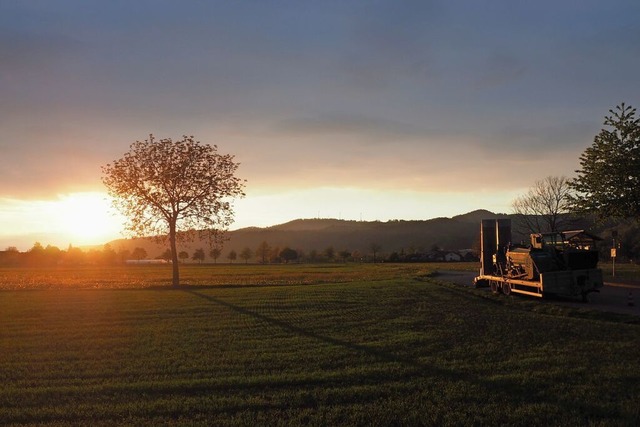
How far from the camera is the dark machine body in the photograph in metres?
22.7

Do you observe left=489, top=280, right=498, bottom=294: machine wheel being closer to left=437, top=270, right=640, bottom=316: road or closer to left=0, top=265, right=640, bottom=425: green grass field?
left=437, top=270, right=640, bottom=316: road

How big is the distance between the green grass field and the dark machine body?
366 cm

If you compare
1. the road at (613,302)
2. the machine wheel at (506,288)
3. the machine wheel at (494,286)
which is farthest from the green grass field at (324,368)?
the machine wheel at (494,286)

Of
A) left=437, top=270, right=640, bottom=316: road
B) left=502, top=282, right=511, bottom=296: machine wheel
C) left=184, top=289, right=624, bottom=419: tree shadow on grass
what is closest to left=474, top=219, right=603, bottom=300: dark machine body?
left=502, top=282, right=511, bottom=296: machine wheel

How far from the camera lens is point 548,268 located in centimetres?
2325

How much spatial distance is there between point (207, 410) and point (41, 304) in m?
20.8

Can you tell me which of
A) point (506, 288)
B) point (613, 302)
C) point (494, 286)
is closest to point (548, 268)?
point (613, 302)

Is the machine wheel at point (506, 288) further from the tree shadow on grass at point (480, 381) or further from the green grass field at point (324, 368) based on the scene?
the tree shadow on grass at point (480, 381)

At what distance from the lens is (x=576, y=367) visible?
10.3m

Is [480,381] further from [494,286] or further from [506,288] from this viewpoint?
[494,286]

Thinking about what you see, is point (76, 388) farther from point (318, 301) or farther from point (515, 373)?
point (318, 301)

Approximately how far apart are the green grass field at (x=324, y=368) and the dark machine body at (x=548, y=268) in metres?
3.66

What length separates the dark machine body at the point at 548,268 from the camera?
74.4 ft

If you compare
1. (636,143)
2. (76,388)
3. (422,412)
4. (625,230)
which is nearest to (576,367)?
(422,412)
